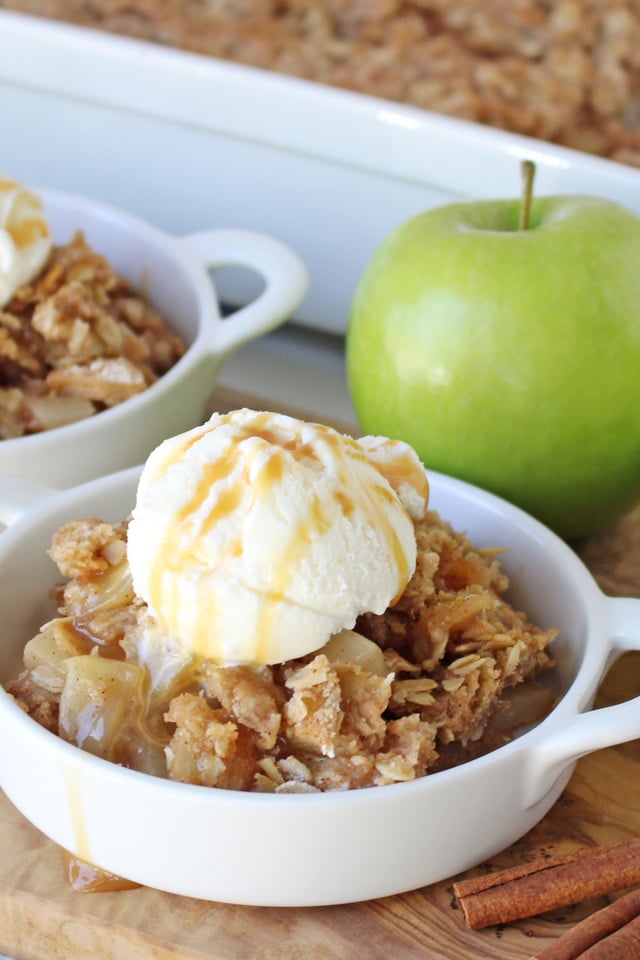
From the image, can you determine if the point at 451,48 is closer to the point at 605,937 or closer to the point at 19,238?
the point at 19,238

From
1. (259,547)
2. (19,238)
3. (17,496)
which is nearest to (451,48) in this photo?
(19,238)

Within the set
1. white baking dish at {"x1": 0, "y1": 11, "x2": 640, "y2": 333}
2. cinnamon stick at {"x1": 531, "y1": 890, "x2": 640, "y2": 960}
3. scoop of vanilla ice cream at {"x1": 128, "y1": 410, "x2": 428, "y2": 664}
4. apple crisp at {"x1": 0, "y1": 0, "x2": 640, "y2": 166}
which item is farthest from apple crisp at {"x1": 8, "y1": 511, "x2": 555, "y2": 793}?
apple crisp at {"x1": 0, "y1": 0, "x2": 640, "y2": 166}

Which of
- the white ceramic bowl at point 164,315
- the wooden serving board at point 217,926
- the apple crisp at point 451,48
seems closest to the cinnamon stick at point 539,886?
the wooden serving board at point 217,926

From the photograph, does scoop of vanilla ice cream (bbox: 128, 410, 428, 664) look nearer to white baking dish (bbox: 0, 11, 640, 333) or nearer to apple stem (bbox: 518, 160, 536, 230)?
Result: apple stem (bbox: 518, 160, 536, 230)

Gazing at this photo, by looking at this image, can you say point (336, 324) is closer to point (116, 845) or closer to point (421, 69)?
point (421, 69)

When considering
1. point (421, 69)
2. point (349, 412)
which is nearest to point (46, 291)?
point (349, 412)
